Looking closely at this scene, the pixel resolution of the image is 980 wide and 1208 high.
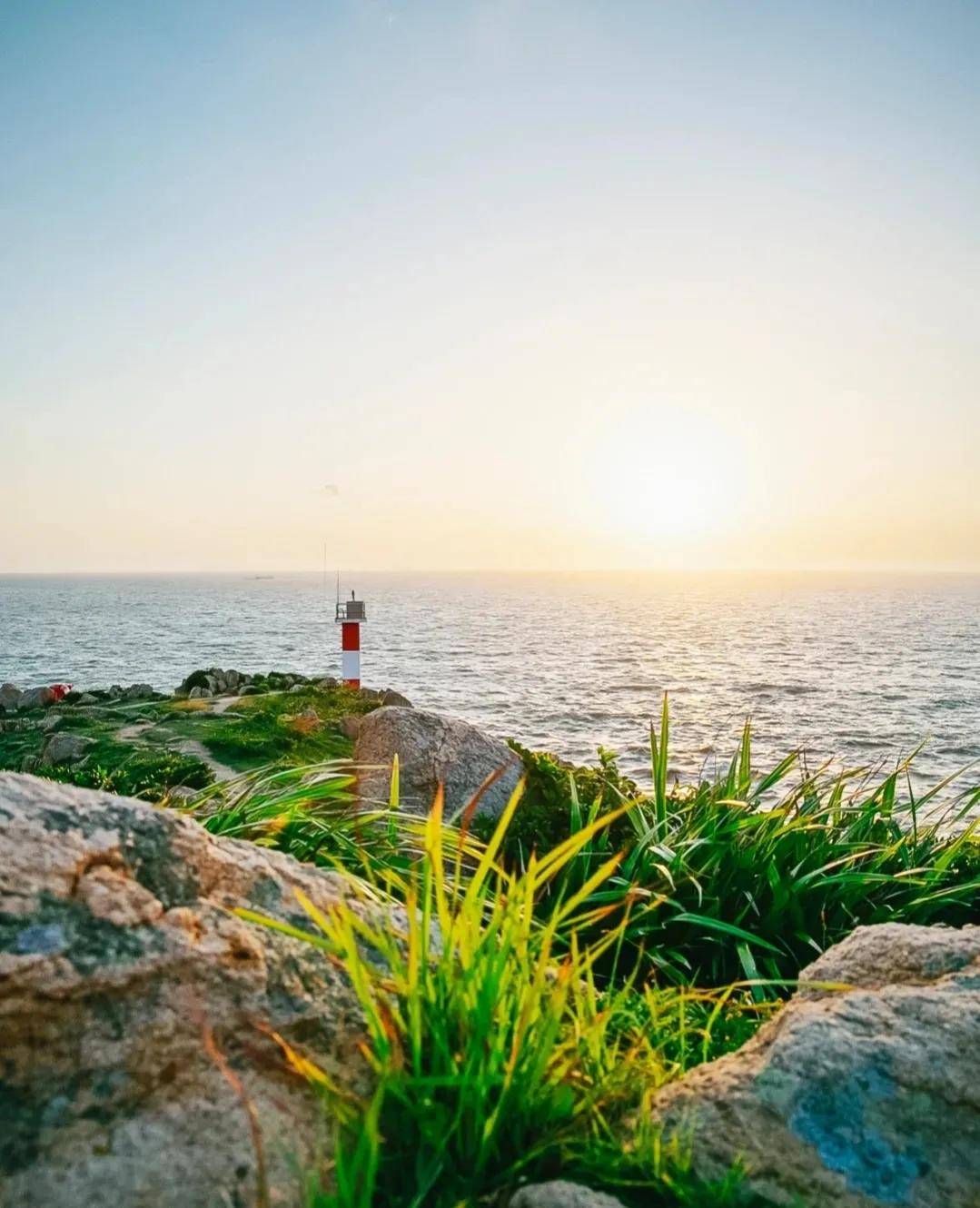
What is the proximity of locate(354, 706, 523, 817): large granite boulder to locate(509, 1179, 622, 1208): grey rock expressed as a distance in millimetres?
4903

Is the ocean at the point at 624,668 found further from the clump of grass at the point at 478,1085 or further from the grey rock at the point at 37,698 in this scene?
the grey rock at the point at 37,698

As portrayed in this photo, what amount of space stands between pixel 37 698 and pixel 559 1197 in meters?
20.3

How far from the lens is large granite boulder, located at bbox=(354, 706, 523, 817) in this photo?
6703 mm

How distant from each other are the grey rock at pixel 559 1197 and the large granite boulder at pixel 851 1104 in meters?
0.25

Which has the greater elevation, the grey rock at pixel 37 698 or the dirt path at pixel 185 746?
the dirt path at pixel 185 746

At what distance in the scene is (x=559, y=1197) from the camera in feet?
5.10

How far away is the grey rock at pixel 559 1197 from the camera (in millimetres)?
1541

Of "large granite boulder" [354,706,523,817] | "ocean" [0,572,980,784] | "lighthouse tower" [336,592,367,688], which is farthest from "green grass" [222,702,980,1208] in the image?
"lighthouse tower" [336,592,367,688]

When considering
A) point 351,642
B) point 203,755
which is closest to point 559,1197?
point 203,755

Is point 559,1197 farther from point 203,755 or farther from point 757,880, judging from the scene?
point 203,755

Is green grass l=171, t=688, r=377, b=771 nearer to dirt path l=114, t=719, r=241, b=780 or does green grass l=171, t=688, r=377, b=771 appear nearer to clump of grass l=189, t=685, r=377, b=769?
clump of grass l=189, t=685, r=377, b=769

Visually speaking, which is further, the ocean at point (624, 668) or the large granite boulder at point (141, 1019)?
the ocean at point (624, 668)

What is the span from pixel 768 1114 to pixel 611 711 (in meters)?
28.5

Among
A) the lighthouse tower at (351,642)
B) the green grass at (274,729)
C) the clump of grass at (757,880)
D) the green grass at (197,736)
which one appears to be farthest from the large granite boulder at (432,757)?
the lighthouse tower at (351,642)
